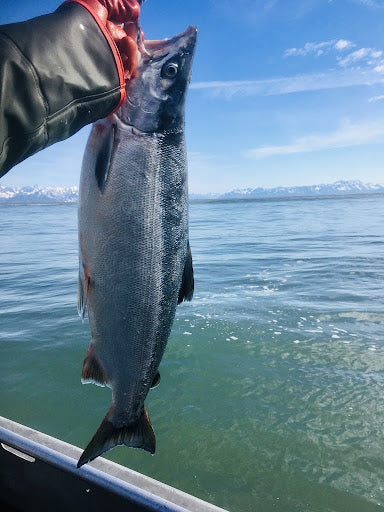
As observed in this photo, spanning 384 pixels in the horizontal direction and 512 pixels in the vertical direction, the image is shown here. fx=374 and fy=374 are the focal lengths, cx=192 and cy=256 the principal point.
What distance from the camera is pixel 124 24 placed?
5.66 feet

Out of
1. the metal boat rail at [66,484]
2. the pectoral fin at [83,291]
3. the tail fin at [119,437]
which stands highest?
the pectoral fin at [83,291]

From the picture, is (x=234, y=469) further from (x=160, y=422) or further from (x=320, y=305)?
(x=320, y=305)

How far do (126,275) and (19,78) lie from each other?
0.97 m

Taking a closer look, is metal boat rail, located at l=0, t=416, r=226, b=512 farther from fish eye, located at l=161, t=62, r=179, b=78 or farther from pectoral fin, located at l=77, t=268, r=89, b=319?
fish eye, located at l=161, t=62, r=179, b=78

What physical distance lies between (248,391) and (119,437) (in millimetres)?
4276

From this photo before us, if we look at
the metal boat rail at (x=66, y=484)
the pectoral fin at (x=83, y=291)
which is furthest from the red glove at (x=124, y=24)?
the metal boat rail at (x=66, y=484)

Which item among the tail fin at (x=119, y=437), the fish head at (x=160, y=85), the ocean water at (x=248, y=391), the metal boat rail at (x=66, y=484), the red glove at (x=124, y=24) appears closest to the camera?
the red glove at (x=124, y=24)

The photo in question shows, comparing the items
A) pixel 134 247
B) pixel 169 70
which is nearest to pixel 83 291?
pixel 134 247

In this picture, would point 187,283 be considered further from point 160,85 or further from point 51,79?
point 51,79

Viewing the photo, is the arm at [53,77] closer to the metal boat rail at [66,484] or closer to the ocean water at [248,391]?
the metal boat rail at [66,484]

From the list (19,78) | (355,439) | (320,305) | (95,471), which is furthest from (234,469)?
(320,305)

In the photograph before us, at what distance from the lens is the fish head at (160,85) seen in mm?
1805

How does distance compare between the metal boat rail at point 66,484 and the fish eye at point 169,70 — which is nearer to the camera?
the fish eye at point 169,70

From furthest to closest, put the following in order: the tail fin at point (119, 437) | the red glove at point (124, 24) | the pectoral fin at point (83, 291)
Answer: the tail fin at point (119, 437)
the pectoral fin at point (83, 291)
the red glove at point (124, 24)
